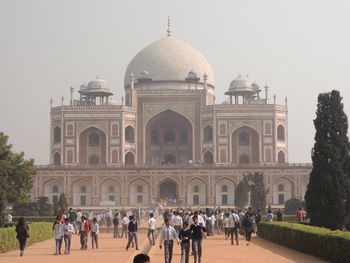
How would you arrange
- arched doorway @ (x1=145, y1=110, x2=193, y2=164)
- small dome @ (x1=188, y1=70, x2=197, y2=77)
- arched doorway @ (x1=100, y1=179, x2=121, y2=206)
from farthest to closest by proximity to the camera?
small dome @ (x1=188, y1=70, x2=197, y2=77)
arched doorway @ (x1=145, y1=110, x2=193, y2=164)
arched doorway @ (x1=100, y1=179, x2=121, y2=206)

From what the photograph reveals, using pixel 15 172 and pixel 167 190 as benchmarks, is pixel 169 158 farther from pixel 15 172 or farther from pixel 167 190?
pixel 15 172

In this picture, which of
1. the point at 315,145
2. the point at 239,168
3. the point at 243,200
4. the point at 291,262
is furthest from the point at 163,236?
the point at 239,168

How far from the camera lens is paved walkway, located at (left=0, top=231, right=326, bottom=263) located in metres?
13.9

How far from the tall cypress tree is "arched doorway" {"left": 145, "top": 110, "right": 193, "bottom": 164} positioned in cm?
3381

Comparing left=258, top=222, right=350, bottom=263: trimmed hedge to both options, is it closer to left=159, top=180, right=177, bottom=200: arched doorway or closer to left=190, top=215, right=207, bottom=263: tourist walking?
left=190, top=215, right=207, bottom=263: tourist walking

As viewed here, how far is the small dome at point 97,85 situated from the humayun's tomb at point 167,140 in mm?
81

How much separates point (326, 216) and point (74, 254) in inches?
244

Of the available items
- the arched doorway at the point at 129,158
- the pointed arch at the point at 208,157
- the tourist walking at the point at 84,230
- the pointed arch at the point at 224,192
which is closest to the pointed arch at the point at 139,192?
the arched doorway at the point at 129,158

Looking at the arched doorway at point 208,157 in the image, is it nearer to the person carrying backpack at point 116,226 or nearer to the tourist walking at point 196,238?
the person carrying backpack at point 116,226

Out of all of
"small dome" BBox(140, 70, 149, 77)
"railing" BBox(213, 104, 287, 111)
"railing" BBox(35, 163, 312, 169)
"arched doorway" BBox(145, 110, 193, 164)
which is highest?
"small dome" BBox(140, 70, 149, 77)

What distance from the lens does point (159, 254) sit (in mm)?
15117

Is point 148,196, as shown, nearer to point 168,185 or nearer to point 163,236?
point 168,185

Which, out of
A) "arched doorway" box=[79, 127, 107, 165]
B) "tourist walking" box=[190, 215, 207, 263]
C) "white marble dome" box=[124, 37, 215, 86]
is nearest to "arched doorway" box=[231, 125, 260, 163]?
"white marble dome" box=[124, 37, 215, 86]

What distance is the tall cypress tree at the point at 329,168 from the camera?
1738 centimetres
